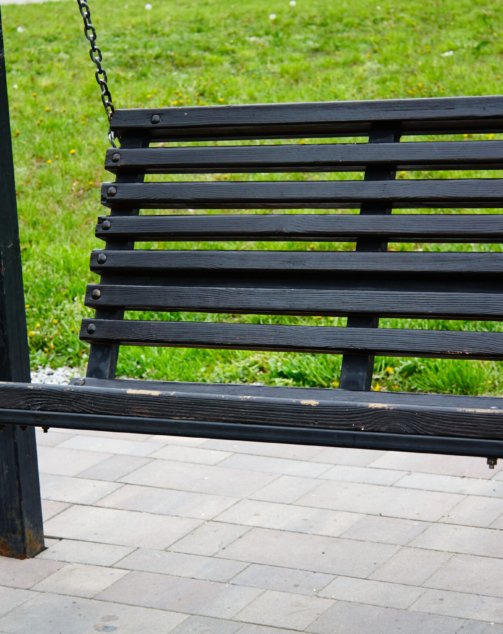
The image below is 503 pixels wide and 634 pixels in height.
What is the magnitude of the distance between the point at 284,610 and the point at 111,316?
3.08 ft

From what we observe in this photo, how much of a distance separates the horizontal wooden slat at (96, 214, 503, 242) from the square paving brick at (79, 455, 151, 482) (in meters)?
1.04

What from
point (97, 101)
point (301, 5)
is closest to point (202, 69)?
point (97, 101)

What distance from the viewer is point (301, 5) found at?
437 inches

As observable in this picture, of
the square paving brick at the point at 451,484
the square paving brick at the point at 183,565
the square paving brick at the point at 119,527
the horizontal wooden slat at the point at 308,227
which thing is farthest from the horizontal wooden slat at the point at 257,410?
the square paving brick at the point at 451,484

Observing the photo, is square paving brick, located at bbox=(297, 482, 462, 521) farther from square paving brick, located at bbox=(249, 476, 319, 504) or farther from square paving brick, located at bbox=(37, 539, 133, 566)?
square paving brick, located at bbox=(37, 539, 133, 566)

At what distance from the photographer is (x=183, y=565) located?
298 cm

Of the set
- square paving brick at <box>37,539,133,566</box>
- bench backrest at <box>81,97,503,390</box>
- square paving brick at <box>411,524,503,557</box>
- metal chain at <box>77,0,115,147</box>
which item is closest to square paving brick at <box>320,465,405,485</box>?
square paving brick at <box>411,524,503,557</box>

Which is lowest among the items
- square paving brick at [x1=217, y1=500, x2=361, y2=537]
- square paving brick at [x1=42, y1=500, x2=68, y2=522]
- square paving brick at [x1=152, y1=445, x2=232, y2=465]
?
square paving brick at [x1=42, y1=500, x2=68, y2=522]

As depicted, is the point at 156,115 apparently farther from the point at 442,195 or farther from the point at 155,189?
the point at 442,195

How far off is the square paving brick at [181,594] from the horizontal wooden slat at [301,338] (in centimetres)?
63

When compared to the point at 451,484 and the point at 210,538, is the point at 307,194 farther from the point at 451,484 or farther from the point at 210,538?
the point at 451,484

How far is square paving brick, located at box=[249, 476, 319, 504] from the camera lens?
3.48 meters

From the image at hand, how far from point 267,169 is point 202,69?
6342 millimetres

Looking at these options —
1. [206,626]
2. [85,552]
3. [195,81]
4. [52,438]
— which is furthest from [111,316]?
[195,81]
